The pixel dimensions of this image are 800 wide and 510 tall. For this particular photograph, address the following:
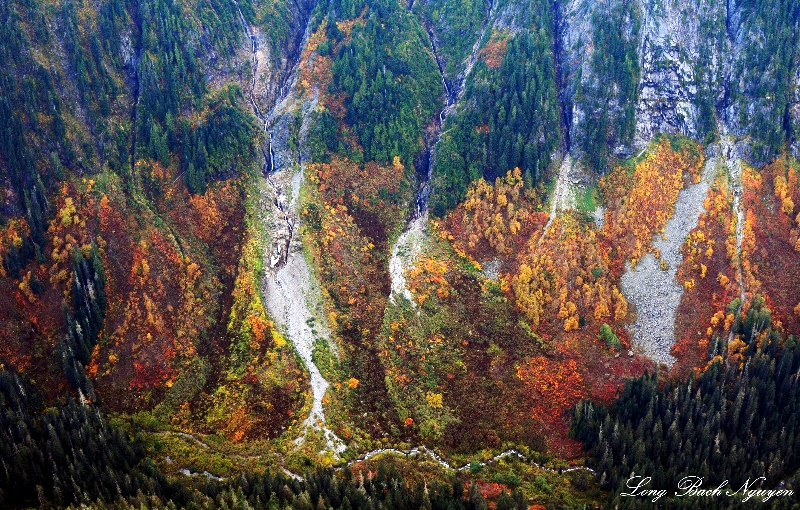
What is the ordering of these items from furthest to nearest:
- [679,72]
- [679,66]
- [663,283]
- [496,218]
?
[679,66] → [679,72] → [496,218] → [663,283]

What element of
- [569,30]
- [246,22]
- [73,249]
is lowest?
[73,249]

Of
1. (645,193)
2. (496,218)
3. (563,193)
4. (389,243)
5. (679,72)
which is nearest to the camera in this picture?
(496,218)

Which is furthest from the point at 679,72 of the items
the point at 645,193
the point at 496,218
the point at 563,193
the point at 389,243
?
the point at 389,243

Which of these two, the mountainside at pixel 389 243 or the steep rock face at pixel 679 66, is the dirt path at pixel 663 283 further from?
the steep rock face at pixel 679 66

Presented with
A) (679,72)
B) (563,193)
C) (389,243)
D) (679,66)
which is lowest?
(389,243)

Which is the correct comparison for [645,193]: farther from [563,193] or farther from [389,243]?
[389,243]

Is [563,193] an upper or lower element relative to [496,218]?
upper

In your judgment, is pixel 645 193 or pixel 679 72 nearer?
pixel 645 193

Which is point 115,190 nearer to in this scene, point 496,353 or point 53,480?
point 53,480

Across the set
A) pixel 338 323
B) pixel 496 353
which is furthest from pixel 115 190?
pixel 496 353
